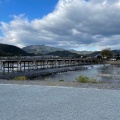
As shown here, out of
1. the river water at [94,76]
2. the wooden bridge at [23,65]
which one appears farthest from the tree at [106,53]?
the river water at [94,76]

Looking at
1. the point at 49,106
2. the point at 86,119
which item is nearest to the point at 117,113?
the point at 86,119

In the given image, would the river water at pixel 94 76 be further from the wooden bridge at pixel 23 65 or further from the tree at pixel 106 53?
the tree at pixel 106 53

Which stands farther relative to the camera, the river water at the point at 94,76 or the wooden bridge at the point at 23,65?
the wooden bridge at the point at 23,65

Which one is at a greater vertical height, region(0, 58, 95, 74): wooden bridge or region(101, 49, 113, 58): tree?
region(101, 49, 113, 58): tree

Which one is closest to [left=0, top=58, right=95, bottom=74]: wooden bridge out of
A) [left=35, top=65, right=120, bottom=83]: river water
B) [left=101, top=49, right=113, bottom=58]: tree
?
[left=35, top=65, right=120, bottom=83]: river water

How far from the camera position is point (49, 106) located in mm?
5789

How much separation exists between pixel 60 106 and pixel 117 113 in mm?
1597

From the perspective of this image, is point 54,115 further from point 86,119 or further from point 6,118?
point 6,118

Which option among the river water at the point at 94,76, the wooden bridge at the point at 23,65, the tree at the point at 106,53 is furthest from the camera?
the tree at the point at 106,53

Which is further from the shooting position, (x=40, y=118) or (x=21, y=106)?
(x=21, y=106)

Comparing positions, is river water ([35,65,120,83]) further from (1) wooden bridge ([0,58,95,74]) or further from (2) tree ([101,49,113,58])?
(2) tree ([101,49,113,58])

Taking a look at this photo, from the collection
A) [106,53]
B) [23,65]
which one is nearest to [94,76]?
[23,65]

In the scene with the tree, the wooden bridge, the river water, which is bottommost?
the river water

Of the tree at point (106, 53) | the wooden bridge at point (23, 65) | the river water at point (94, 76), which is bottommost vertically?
the river water at point (94, 76)
